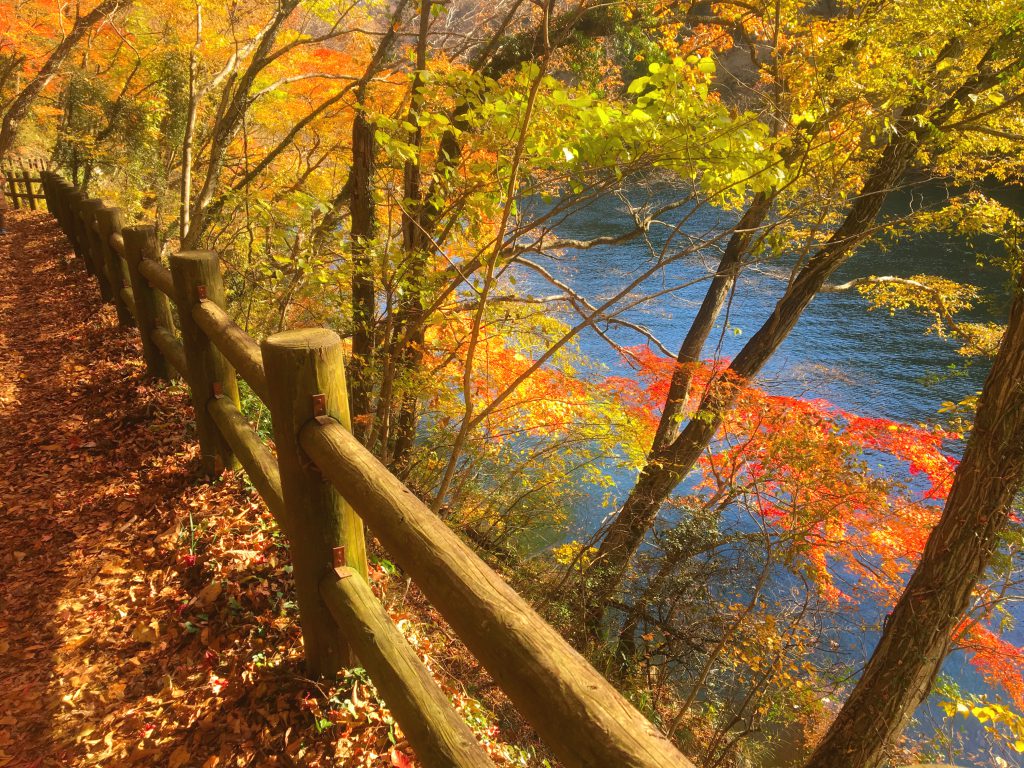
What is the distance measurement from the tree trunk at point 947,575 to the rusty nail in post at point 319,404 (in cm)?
428

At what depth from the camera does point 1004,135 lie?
5863 mm

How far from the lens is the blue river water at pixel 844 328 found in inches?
524

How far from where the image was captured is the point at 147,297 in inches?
→ 170

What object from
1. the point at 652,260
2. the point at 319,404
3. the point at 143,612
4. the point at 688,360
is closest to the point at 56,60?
the point at 652,260

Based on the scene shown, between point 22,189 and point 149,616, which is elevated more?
point 22,189

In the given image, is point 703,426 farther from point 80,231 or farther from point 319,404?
point 80,231

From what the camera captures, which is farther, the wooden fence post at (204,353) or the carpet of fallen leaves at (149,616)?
the wooden fence post at (204,353)

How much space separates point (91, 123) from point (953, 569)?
21.9 m

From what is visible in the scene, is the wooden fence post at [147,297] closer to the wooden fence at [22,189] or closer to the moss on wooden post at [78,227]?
the moss on wooden post at [78,227]

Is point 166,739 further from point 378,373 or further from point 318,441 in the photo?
point 378,373

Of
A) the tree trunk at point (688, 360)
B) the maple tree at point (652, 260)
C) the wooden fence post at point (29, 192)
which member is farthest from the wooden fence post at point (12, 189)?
the tree trunk at point (688, 360)

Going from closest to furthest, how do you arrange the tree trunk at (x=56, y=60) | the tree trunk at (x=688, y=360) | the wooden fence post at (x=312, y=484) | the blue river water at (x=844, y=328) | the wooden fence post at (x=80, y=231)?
the wooden fence post at (x=312, y=484) → the wooden fence post at (x=80, y=231) → the tree trunk at (x=688, y=360) → the tree trunk at (x=56, y=60) → the blue river water at (x=844, y=328)

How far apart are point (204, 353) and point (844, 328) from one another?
1750 centimetres

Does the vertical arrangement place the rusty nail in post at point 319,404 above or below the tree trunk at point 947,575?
above
